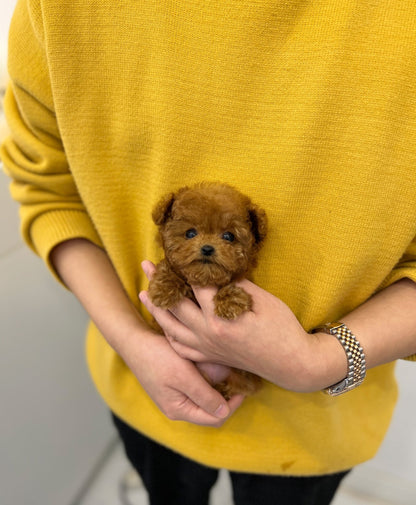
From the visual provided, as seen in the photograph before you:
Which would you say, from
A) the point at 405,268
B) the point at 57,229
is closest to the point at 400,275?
the point at 405,268

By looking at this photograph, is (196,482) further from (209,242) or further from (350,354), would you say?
(209,242)

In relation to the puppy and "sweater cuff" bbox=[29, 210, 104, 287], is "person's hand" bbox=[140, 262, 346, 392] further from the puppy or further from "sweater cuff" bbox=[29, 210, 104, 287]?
"sweater cuff" bbox=[29, 210, 104, 287]

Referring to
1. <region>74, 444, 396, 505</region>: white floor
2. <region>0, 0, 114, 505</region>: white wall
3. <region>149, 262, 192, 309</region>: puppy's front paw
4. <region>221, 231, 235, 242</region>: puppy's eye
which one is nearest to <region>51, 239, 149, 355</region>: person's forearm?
<region>149, 262, 192, 309</region>: puppy's front paw

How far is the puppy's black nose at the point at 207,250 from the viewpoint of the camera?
450mm

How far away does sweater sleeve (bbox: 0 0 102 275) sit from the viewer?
1.95 feet

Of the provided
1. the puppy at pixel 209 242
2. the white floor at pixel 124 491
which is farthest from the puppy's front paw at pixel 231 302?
the white floor at pixel 124 491

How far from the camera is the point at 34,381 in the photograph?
1098 mm

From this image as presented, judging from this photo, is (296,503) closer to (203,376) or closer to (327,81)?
(203,376)

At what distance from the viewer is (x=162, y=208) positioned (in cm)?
50

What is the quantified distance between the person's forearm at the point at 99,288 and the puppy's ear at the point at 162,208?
0.20 m

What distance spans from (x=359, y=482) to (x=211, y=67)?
156cm

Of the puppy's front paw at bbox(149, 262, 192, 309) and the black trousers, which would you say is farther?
the black trousers

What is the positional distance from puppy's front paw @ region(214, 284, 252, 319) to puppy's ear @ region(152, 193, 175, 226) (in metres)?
0.12

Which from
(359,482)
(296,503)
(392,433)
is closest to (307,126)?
(296,503)
